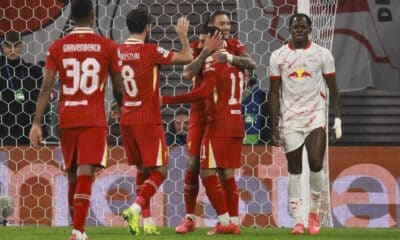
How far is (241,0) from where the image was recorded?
13734 mm

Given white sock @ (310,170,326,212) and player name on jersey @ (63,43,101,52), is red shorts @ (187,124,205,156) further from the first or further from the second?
player name on jersey @ (63,43,101,52)

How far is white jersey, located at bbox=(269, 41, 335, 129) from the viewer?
10750 mm

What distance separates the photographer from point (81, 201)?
8.80m

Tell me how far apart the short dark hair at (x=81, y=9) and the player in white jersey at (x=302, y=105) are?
232cm

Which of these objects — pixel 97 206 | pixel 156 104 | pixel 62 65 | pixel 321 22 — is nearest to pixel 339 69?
pixel 321 22

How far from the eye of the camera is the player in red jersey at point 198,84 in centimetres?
1070

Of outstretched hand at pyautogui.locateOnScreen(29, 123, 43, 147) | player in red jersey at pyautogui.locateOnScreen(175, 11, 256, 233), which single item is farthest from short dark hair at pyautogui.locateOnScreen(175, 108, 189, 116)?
outstretched hand at pyautogui.locateOnScreen(29, 123, 43, 147)

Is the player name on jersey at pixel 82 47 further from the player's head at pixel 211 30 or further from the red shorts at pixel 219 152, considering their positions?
the red shorts at pixel 219 152

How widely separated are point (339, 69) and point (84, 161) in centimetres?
599

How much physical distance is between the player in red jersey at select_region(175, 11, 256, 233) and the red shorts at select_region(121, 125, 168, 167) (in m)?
0.56

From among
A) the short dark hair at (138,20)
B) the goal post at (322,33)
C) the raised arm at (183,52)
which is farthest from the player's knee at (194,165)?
the goal post at (322,33)

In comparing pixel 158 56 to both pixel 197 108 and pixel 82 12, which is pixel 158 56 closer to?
pixel 197 108

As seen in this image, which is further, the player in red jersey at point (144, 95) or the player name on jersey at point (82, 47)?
the player in red jersey at point (144, 95)

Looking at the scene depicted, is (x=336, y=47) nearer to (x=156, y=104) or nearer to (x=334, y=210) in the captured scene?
(x=334, y=210)
